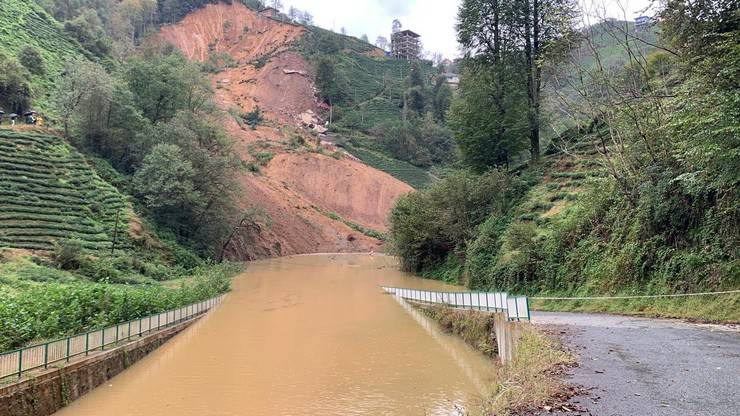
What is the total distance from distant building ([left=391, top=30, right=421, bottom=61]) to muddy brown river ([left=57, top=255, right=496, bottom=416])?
5443 inches

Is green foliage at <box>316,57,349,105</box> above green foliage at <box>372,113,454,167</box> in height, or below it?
above

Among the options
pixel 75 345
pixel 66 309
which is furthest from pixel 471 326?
pixel 66 309

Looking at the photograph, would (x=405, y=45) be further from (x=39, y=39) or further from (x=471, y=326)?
(x=471, y=326)

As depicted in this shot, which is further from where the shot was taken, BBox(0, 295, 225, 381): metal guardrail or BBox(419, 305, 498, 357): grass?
BBox(419, 305, 498, 357): grass

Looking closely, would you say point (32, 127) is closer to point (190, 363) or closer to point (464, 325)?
point (190, 363)

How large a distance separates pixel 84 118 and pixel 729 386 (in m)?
51.4

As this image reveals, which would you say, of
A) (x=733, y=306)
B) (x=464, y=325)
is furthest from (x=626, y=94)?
(x=464, y=325)

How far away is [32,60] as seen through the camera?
190 ft

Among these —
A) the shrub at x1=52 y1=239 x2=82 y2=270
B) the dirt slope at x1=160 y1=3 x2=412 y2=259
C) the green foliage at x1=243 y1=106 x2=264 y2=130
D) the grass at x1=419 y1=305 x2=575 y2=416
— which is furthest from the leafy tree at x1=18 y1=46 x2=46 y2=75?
the grass at x1=419 y1=305 x2=575 y2=416

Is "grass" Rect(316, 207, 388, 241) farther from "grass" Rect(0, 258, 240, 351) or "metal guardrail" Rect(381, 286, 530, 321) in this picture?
"grass" Rect(0, 258, 240, 351)

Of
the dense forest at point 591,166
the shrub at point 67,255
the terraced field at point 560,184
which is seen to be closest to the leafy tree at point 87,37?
the shrub at point 67,255

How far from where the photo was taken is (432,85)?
12625 centimetres

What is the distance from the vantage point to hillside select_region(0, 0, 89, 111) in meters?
57.2

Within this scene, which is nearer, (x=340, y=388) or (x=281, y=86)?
(x=340, y=388)
